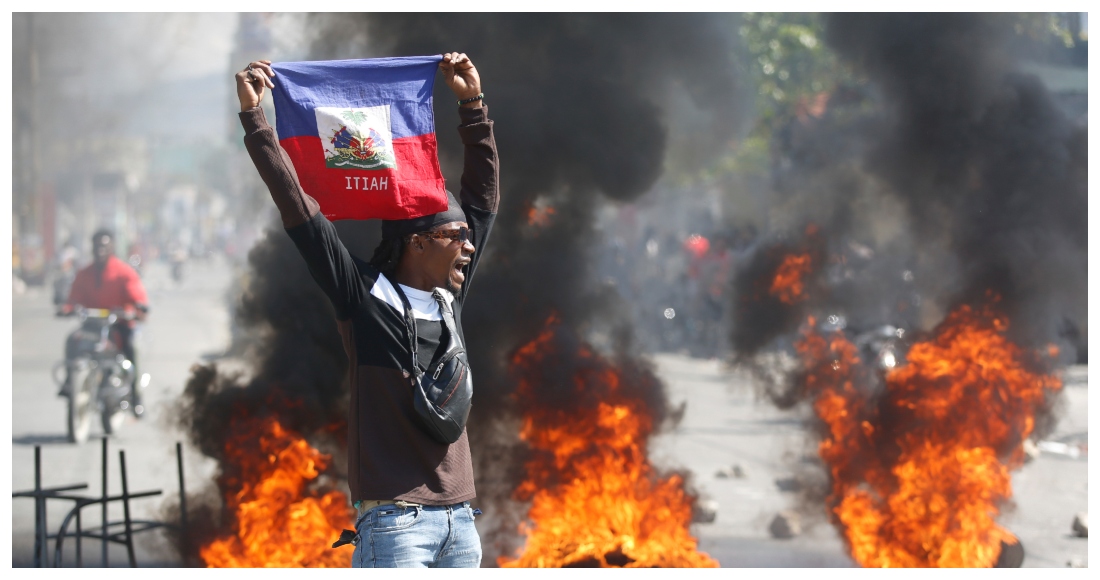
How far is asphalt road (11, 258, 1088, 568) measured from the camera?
516cm

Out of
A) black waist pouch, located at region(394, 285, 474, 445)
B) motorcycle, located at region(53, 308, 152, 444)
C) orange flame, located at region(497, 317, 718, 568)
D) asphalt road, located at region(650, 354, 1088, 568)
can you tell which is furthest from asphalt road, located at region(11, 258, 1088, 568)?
black waist pouch, located at region(394, 285, 474, 445)

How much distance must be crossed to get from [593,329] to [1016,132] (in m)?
2.19

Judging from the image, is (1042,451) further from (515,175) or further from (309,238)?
(309,238)

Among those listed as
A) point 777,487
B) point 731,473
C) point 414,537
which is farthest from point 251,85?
point 731,473

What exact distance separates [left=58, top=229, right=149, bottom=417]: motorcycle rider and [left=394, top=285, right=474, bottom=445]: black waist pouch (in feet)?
23.3

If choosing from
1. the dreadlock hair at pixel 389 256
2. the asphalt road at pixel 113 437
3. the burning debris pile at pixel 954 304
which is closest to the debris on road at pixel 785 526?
the burning debris pile at pixel 954 304

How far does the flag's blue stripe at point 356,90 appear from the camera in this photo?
2.83 metres

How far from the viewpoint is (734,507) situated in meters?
6.26

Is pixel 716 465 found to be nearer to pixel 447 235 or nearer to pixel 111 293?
pixel 111 293

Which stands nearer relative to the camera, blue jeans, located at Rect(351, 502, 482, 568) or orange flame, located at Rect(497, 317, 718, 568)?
blue jeans, located at Rect(351, 502, 482, 568)

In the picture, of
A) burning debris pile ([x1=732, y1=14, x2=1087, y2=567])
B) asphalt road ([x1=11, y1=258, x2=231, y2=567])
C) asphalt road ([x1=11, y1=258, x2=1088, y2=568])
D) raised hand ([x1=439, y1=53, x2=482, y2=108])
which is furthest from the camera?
asphalt road ([x1=11, y1=258, x2=231, y2=567])

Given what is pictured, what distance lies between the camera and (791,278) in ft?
20.4

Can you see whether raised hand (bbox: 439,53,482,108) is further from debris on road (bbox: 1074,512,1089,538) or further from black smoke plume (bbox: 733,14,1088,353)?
debris on road (bbox: 1074,512,1089,538)
